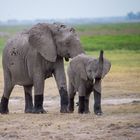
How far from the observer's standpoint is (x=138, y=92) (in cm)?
2302

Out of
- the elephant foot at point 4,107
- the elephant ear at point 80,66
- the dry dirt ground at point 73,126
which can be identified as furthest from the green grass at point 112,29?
the dry dirt ground at point 73,126

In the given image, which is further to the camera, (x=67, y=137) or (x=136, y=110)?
(x=136, y=110)

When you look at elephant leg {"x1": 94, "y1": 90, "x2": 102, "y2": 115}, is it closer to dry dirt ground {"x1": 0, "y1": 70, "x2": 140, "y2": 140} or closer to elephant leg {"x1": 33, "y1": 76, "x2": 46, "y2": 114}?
dry dirt ground {"x1": 0, "y1": 70, "x2": 140, "y2": 140}

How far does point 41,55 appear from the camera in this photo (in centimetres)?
1703

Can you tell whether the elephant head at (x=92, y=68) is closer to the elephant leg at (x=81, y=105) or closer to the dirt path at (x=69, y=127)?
the elephant leg at (x=81, y=105)

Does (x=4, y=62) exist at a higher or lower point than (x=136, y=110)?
higher

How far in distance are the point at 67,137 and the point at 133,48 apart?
123 feet

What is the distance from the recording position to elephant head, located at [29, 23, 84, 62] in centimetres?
1678

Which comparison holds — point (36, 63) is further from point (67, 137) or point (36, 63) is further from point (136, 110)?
point (67, 137)

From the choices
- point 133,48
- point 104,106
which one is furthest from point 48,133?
point 133,48

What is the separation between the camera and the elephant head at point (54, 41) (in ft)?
55.1

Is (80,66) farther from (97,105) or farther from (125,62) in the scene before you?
(125,62)

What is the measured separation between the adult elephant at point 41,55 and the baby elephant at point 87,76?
0.30 meters

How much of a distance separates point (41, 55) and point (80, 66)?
0.89 metres
